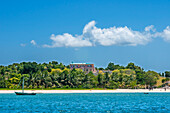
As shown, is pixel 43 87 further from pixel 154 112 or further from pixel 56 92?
pixel 154 112

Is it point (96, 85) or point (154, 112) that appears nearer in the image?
point (154, 112)

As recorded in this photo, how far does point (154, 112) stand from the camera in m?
65.4

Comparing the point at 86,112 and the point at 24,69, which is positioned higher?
the point at 24,69

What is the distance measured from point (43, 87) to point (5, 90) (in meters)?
19.9

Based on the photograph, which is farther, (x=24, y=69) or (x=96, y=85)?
(x=24, y=69)

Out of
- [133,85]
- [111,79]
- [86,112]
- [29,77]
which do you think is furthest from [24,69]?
[86,112]

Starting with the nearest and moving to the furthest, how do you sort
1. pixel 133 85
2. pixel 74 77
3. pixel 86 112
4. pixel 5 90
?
pixel 86 112 < pixel 5 90 < pixel 74 77 < pixel 133 85

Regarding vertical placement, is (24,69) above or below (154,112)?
above

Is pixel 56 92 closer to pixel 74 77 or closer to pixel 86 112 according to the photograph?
pixel 74 77

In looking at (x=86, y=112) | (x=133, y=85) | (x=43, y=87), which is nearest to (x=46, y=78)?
(x=43, y=87)

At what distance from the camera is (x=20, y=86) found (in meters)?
170

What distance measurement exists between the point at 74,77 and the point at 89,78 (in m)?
8.98

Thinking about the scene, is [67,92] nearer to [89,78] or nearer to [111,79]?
[89,78]

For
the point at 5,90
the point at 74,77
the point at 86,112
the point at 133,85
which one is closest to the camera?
the point at 86,112
